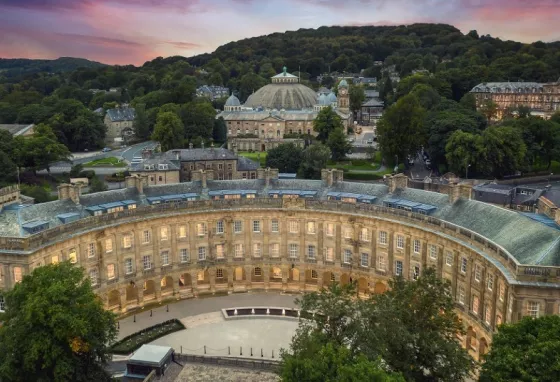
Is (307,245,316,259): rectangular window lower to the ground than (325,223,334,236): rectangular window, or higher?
lower

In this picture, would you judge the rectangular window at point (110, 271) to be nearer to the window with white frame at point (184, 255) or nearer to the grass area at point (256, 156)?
the window with white frame at point (184, 255)

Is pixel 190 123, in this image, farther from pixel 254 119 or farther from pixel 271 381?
pixel 271 381

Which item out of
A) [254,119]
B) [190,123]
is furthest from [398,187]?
[254,119]

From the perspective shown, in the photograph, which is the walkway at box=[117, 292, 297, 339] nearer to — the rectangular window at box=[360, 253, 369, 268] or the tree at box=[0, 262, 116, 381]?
the rectangular window at box=[360, 253, 369, 268]

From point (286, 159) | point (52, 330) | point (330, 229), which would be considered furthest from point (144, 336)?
point (286, 159)

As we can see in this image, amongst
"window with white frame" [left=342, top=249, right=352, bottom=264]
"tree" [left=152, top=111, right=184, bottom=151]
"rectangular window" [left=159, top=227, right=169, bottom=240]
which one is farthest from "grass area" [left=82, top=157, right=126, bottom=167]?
"window with white frame" [left=342, top=249, right=352, bottom=264]

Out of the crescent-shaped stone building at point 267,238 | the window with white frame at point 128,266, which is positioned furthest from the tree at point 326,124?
the window with white frame at point 128,266
